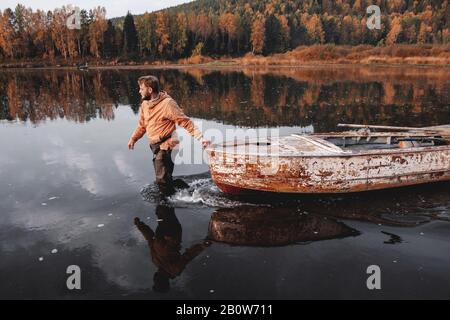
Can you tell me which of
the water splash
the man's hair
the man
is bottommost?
the water splash

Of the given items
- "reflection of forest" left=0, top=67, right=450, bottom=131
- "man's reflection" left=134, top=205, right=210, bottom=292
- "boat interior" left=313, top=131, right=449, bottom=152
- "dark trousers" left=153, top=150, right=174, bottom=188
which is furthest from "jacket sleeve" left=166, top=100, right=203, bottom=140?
"reflection of forest" left=0, top=67, right=450, bottom=131

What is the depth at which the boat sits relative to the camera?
6883 mm

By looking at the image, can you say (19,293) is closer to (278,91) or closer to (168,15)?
(278,91)

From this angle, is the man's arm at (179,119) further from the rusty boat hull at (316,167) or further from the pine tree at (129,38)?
the pine tree at (129,38)

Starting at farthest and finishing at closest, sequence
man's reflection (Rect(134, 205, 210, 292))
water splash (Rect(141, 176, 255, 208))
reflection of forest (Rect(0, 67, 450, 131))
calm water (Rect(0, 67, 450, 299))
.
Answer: reflection of forest (Rect(0, 67, 450, 131)), water splash (Rect(141, 176, 255, 208)), man's reflection (Rect(134, 205, 210, 292)), calm water (Rect(0, 67, 450, 299))

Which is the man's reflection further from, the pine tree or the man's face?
the pine tree

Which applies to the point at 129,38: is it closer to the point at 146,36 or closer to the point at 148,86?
the point at 146,36

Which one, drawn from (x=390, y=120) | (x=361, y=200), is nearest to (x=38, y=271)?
(x=361, y=200)

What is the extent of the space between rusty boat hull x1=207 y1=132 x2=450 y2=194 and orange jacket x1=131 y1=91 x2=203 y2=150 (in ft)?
2.11

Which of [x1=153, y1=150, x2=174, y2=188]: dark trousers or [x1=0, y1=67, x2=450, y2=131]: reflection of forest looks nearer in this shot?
[x1=153, y1=150, x2=174, y2=188]: dark trousers

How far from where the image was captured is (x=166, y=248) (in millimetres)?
5730

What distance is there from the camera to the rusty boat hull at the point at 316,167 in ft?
22.6

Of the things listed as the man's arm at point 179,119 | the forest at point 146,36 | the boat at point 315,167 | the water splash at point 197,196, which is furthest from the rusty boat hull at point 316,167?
the forest at point 146,36

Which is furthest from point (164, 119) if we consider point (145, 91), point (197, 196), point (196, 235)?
point (196, 235)
